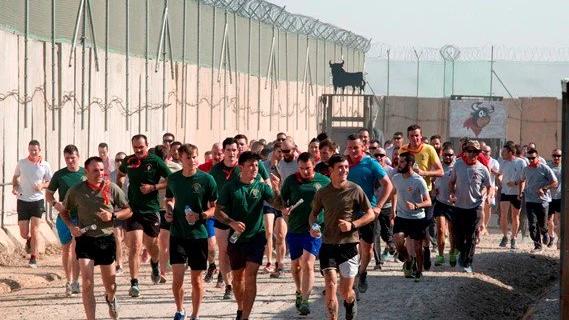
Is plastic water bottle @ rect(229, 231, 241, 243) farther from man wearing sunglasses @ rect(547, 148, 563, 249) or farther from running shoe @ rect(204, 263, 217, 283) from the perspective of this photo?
man wearing sunglasses @ rect(547, 148, 563, 249)

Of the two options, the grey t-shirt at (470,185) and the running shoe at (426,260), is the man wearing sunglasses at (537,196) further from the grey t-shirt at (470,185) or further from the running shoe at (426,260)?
the running shoe at (426,260)

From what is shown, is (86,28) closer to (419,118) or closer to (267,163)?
(267,163)

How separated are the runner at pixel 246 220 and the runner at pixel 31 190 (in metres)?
7.53

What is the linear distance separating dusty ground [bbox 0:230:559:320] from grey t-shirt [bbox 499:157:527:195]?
3.71m

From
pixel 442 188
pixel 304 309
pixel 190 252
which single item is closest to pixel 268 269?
pixel 442 188

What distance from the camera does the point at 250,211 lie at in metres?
14.9

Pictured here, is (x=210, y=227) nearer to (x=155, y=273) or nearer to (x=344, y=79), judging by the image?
(x=155, y=273)

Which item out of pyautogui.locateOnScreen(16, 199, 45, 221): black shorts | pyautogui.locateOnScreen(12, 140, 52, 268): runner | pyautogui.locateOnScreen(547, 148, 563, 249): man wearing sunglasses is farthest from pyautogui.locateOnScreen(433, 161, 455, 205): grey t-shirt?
pyautogui.locateOnScreen(16, 199, 45, 221): black shorts

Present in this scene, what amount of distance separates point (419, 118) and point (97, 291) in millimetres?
39021

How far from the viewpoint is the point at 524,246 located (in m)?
28.5

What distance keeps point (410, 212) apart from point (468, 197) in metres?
2.06

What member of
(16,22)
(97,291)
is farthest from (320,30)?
(97,291)

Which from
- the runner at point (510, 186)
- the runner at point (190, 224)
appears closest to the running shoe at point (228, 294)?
the runner at point (190, 224)

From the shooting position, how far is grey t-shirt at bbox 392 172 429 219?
19.7m
